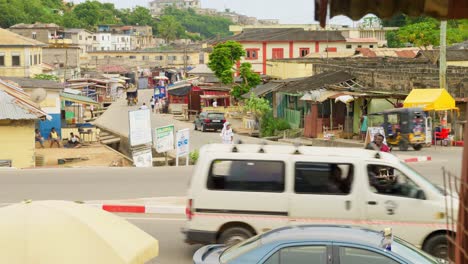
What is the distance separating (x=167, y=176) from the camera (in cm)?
2145

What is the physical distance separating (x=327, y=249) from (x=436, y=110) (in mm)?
21700

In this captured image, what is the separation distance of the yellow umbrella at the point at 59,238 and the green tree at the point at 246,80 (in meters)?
47.1

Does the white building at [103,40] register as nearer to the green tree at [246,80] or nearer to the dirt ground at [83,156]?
the green tree at [246,80]

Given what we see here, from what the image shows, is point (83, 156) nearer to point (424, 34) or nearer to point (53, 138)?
point (53, 138)

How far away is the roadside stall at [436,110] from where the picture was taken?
28984mm

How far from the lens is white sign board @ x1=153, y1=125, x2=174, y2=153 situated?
80.6ft

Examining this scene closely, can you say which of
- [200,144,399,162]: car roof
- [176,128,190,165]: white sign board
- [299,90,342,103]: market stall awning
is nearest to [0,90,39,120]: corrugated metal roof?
[176,128,190,165]: white sign board

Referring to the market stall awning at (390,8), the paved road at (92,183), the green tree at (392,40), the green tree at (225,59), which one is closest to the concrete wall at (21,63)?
the green tree at (225,59)

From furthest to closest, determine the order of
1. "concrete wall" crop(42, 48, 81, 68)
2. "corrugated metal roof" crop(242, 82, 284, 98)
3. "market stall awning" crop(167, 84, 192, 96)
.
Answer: "concrete wall" crop(42, 48, 81, 68) < "market stall awning" crop(167, 84, 192, 96) < "corrugated metal roof" crop(242, 82, 284, 98)

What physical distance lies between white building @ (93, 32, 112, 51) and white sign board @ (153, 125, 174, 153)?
13172cm

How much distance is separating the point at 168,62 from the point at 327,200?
446ft

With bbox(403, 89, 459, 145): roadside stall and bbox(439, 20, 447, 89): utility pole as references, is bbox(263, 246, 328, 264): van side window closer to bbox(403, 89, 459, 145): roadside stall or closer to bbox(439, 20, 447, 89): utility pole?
bbox(403, 89, 459, 145): roadside stall

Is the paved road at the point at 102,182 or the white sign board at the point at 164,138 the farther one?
the white sign board at the point at 164,138

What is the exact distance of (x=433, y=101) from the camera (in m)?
29.1
